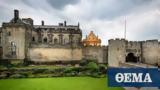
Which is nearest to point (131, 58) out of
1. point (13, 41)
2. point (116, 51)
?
point (116, 51)

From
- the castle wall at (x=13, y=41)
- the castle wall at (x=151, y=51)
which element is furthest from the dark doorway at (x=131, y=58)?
the castle wall at (x=13, y=41)

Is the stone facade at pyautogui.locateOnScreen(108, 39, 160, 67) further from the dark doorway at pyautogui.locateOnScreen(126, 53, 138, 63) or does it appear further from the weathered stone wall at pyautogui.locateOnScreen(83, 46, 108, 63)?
the weathered stone wall at pyautogui.locateOnScreen(83, 46, 108, 63)

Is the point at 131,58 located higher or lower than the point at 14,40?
lower

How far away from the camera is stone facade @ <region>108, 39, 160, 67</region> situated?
4150cm

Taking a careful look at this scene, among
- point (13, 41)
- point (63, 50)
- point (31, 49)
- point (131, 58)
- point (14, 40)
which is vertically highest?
point (14, 40)

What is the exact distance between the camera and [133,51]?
43969 millimetres

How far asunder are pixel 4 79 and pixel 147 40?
62.7 feet

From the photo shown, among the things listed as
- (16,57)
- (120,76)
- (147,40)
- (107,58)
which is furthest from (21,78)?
(120,76)

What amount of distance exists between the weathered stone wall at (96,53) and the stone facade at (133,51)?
5.44ft

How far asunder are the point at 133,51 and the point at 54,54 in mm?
10242

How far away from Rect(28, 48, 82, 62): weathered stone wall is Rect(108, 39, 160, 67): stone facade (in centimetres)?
458

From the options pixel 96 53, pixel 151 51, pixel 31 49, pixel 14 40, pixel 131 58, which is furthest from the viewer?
pixel 131 58

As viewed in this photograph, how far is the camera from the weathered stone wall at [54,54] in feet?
143

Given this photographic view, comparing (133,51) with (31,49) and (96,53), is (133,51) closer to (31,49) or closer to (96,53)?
(96,53)
